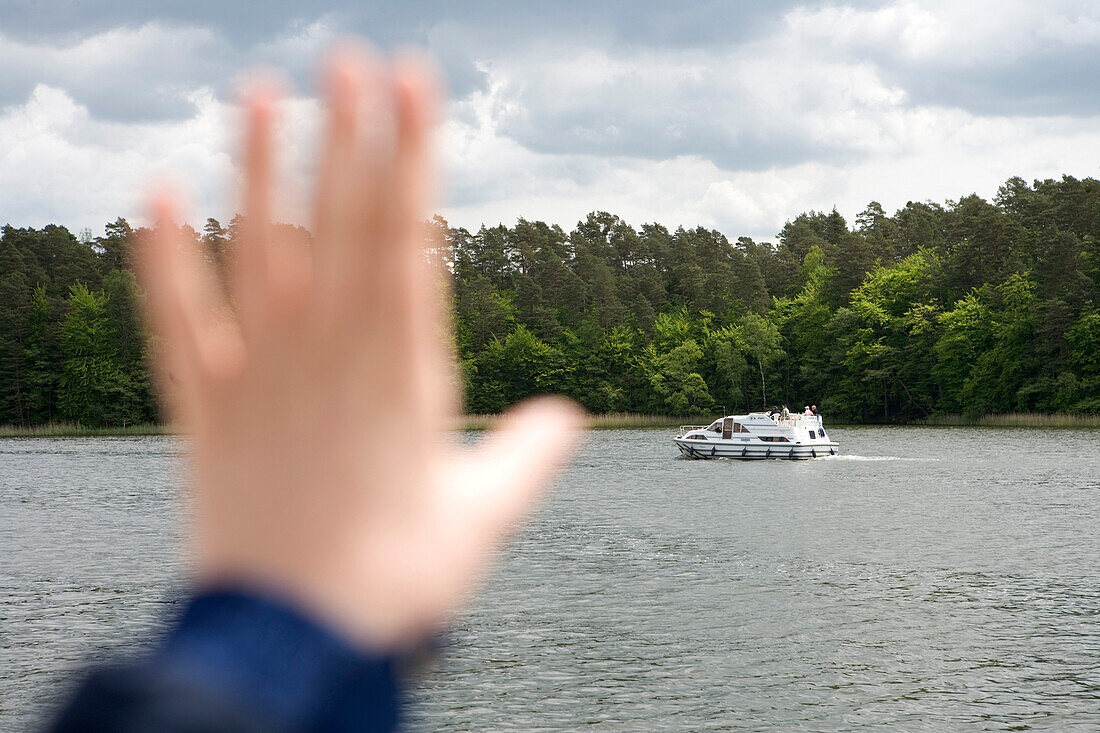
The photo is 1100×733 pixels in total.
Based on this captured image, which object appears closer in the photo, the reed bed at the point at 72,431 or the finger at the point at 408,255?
the finger at the point at 408,255

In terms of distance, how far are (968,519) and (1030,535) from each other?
4853 mm

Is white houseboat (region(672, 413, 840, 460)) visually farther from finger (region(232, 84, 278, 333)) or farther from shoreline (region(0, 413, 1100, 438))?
finger (region(232, 84, 278, 333))

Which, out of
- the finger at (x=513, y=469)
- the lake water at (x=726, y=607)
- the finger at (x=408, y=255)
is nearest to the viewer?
the finger at (x=408, y=255)

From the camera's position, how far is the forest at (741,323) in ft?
392

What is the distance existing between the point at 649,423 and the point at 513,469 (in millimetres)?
139102

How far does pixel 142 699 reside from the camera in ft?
5.44

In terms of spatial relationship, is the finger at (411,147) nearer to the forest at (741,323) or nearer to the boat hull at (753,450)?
the boat hull at (753,450)

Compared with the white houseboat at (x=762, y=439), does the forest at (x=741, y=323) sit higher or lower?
higher

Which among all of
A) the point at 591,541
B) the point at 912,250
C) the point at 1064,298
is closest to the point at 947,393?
the point at 1064,298

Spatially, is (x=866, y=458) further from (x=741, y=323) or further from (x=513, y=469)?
(x=741, y=323)

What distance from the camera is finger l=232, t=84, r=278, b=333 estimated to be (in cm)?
162

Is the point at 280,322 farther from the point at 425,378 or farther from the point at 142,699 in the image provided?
the point at 142,699

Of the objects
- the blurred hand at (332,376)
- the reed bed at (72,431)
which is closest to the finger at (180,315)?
the blurred hand at (332,376)

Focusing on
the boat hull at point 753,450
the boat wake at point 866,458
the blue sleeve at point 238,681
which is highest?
the blue sleeve at point 238,681
